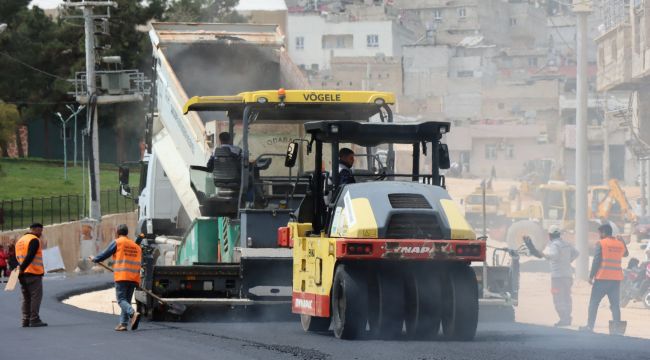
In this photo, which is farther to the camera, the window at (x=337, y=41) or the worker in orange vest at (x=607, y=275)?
the window at (x=337, y=41)

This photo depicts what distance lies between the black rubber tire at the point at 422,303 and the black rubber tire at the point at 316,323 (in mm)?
1554

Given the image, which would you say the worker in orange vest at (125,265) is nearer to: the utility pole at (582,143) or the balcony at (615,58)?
the utility pole at (582,143)

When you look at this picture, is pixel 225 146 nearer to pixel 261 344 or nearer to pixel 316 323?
pixel 316 323

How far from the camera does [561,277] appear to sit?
69.2ft

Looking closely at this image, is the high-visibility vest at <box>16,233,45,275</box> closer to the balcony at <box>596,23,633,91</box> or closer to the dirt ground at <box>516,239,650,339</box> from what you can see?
the dirt ground at <box>516,239,650,339</box>

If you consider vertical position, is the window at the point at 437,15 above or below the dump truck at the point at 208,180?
above

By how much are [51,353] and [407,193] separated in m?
3.93

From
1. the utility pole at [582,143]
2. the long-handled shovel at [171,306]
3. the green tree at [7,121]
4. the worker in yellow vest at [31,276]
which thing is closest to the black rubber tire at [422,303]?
the long-handled shovel at [171,306]

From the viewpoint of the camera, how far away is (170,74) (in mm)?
23891

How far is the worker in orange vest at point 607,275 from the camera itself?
19250 mm

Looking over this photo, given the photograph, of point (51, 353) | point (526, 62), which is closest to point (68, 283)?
point (51, 353)

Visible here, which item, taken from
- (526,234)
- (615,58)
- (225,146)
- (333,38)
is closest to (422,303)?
(225,146)

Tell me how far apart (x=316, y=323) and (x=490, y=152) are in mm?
81257

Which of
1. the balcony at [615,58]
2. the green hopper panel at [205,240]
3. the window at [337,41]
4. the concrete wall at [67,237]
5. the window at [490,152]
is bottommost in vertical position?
the concrete wall at [67,237]
